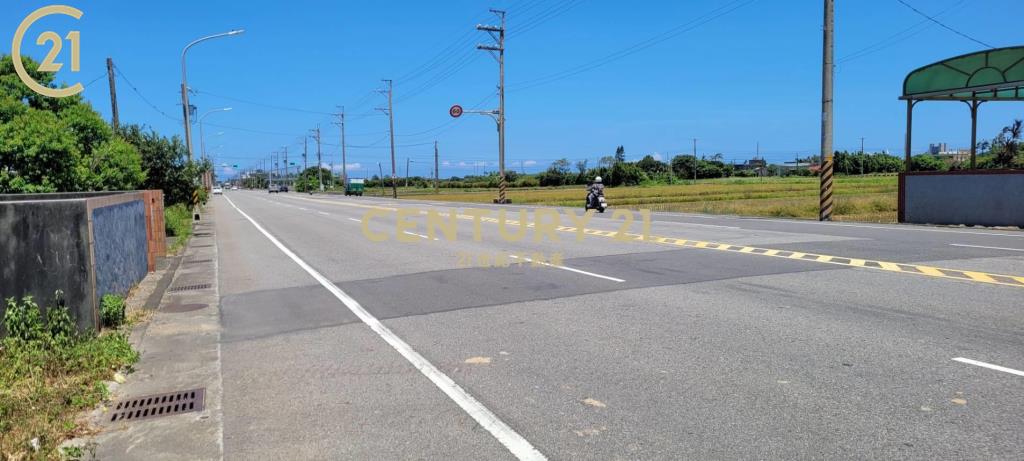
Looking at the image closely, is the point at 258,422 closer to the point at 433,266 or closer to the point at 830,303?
the point at 830,303

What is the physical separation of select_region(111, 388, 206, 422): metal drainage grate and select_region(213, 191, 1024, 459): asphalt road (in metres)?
0.34

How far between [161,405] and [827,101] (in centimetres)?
2445

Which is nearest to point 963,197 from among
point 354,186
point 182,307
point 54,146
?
point 182,307

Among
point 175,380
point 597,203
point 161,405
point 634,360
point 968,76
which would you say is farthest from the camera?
point 597,203

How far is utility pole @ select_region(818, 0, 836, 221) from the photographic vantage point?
81.0ft

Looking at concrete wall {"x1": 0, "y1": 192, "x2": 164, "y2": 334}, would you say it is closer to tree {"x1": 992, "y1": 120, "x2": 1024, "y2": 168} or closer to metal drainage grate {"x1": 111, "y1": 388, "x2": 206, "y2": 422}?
metal drainage grate {"x1": 111, "y1": 388, "x2": 206, "y2": 422}

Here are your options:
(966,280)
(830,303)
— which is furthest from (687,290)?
(966,280)

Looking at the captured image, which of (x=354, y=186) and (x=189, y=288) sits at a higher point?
(x=354, y=186)

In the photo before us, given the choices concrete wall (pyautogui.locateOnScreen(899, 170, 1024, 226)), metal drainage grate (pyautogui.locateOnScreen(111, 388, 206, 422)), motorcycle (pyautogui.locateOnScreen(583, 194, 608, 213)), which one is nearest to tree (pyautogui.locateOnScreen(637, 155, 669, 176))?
motorcycle (pyautogui.locateOnScreen(583, 194, 608, 213))

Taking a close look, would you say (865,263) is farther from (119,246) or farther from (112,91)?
(112,91)

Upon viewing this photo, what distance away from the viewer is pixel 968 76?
21469 millimetres

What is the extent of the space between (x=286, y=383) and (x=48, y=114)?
→ 17.5 m

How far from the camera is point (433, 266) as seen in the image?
13047mm

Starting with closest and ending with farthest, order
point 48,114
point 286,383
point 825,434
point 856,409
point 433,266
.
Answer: point 825,434 < point 856,409 < point 286,383 < point 433,266 < point 48,114
